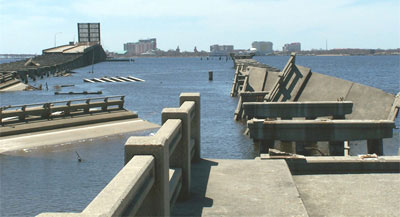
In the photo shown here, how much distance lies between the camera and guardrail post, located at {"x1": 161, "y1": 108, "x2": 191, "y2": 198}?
860 centimetres

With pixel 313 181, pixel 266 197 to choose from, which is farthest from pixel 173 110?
pixel 313 181

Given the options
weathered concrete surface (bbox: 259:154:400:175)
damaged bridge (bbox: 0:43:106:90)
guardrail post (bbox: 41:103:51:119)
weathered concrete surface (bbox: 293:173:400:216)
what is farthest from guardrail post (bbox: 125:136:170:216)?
damaged bridge (bbox: 0:43:106:90)

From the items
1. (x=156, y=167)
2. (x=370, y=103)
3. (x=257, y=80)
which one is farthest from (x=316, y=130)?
(x=257, y=80)

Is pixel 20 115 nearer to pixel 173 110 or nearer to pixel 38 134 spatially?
pixel 38 134

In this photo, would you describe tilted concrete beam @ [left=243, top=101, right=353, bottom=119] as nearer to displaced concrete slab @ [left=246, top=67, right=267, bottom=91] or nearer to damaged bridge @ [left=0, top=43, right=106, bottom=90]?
displaced concrete slab @ [left=246, top=67, right=267, bottom=91]

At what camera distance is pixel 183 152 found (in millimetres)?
8734

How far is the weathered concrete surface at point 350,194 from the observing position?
8.62 metres

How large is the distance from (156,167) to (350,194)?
5277 millimetres

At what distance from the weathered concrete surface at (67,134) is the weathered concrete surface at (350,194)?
59.8 feet

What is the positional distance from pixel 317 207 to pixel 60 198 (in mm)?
11040

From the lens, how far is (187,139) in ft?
29.0

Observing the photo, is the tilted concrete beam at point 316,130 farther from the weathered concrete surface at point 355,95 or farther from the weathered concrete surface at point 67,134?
the weathered concrete surface at point 67,134

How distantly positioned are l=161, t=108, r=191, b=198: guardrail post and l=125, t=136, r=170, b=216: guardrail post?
2.23 m

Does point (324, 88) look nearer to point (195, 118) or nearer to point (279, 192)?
point (195, 118)
